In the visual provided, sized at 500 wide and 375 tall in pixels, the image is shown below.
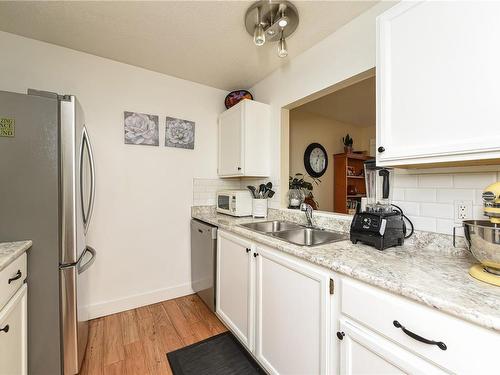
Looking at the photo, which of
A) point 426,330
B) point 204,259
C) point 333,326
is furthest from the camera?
point 204,259

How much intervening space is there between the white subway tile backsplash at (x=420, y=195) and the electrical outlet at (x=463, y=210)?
103 mm

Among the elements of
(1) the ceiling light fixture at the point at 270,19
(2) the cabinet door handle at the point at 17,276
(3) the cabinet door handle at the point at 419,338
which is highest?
(1) the ceiling light fixture at the point at 270,19

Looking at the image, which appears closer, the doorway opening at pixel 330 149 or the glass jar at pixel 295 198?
the glass jar at pixel 295 198

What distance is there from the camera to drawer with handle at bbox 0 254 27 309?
3.11ft

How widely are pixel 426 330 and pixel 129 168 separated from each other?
7.74ft

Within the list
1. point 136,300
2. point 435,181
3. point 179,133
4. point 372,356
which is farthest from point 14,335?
point 435,181

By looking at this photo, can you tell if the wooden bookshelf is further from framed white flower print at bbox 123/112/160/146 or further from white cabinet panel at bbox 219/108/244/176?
framed white flower print at bbox 123/112/160/146

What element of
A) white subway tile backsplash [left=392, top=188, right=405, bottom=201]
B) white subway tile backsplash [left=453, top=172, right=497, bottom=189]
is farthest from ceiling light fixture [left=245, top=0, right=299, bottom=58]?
white subway tile backsplash [left=453, top=172, right=497, bottom=189]

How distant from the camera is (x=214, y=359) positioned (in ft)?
5.10

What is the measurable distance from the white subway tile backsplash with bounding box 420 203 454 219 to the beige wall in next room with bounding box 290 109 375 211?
2211mm

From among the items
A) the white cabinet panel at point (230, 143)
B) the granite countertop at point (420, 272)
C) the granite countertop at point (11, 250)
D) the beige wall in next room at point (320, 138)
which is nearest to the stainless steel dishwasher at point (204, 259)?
the white cabinet panel at point (230, 143)

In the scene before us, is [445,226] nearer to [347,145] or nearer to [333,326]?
[333,326]

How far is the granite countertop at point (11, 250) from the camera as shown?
946 mm

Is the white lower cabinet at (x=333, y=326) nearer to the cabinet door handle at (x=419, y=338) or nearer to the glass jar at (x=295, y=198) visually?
the cabinet door handle at (x=419, y=338)
